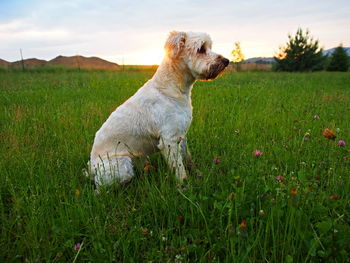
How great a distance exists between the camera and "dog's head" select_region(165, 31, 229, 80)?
3.66 meters

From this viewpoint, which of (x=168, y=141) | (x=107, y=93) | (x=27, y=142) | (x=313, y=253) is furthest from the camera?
(x=107, y=93)

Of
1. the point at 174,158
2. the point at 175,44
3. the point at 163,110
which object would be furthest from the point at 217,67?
the point at 174,158

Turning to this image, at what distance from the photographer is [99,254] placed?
78.1 inches

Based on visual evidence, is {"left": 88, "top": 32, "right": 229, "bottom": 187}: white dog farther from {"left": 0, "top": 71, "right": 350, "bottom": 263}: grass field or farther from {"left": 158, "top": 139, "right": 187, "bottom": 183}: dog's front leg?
{"left": 0, "top": 71, "right": 350, "bottom": 263}: grass field

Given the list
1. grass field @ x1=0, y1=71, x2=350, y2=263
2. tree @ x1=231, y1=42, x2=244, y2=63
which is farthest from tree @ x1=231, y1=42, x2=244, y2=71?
grass field @ x1=0, y1=71, x2=350, y2=263

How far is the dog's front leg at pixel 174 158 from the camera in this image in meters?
3.08

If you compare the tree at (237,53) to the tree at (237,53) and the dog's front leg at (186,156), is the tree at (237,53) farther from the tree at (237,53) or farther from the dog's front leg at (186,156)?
the dog's front leg at (186,156)

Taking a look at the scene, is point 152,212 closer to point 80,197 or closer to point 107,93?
point 80,197

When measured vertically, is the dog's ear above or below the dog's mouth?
above

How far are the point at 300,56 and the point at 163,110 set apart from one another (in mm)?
45595

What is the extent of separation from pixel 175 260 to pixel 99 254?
22.9 inches

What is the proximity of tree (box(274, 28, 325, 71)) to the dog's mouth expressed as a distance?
141 feet

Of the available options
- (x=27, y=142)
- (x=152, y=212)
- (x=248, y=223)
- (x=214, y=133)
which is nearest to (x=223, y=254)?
(x=248, y=223)

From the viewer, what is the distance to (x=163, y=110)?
352 centimetres
